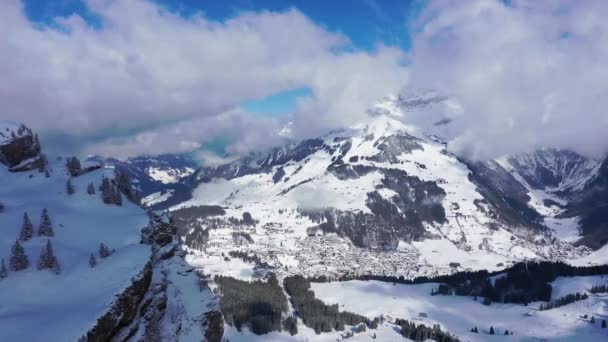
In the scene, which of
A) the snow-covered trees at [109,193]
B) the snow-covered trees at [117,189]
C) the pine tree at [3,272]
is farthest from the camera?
the snow-covered trees at [117,189]

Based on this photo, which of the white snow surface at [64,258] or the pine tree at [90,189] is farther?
the pine tree at [90,189]

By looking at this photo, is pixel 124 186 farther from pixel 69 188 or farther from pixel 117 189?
pixel 69 188

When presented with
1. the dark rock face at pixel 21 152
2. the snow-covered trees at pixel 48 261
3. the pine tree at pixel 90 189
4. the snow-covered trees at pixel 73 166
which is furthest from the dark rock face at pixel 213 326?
the dark rock face at pixel 21 152

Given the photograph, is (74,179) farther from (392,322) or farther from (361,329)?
(392,322)

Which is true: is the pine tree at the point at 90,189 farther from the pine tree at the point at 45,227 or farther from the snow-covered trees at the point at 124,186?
the pine tree at the point at 45,227

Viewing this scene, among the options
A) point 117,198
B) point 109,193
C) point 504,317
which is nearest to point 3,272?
point 109,193

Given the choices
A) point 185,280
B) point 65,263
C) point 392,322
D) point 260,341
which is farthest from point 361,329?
point 65,263
